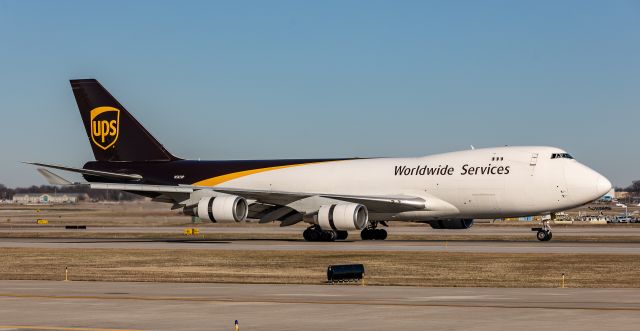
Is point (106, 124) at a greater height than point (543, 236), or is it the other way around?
point (106, 124)

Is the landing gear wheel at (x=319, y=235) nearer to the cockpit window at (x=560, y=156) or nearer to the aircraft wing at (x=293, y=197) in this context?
the aircraft wing at (x=293, y=197)

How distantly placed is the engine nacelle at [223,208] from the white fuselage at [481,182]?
6.86 metres

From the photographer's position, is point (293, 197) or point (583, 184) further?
point (293, 197)

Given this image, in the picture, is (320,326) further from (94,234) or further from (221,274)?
(94,234)

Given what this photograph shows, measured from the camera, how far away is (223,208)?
58.8 meters

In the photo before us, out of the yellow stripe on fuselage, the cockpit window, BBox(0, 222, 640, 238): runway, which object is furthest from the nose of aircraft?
the yellow stripe on fuselage

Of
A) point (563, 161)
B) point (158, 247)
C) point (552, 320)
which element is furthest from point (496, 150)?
point (552, 320)

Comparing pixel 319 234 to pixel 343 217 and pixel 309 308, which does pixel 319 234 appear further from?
pixel 309 308

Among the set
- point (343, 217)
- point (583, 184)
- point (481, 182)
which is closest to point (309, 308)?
point (343, 217)

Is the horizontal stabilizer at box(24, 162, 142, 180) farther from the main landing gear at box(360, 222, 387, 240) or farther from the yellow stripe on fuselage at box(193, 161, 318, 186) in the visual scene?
the main landing gear at box(360, 222, 387, 240)

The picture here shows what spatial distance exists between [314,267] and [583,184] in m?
22.1

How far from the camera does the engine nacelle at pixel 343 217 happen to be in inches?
2265

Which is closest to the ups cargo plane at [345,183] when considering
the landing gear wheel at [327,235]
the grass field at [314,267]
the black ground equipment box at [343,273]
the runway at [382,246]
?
A: the landing gear wheel at [327,235]

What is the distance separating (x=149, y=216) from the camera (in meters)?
112
